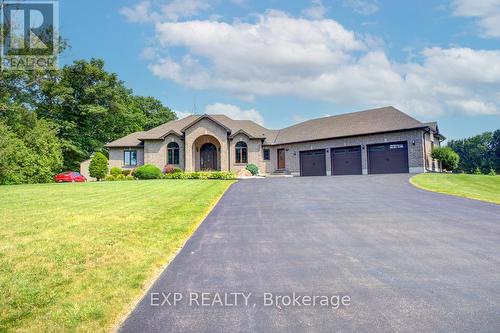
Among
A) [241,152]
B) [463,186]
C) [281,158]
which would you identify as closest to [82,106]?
[241,152]

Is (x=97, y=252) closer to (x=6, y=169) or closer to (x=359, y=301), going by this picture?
(x=359, y=301)

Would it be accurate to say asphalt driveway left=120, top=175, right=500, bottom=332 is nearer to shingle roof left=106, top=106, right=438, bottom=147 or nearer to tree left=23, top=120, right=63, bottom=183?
shingle roof left=106, top=106, right=438, bottom=147

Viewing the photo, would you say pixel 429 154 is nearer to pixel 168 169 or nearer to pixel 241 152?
pixel 241 152

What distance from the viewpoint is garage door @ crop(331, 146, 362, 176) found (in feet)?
103

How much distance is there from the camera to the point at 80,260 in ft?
19.4

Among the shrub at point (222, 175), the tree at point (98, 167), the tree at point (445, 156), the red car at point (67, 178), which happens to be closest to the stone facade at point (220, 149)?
the tree at point (445, 156)

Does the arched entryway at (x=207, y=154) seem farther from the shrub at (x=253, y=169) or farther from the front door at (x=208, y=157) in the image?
the shrub at (x=253, y=169)

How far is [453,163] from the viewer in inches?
1139

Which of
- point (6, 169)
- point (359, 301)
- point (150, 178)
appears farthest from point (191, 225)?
point (6, 169)

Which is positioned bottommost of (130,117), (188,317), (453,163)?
(188,317)

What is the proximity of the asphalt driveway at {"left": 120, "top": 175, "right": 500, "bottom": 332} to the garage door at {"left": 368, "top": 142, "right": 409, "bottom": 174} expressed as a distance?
19.8 meters

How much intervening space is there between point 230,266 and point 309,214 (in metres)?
5.38

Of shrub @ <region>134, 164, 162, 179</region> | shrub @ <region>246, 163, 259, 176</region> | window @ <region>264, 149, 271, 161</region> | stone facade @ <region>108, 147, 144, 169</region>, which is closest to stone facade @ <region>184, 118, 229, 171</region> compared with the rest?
shrub @ <region>246, 163, 259, 176</region>

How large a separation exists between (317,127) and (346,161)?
254 inches
